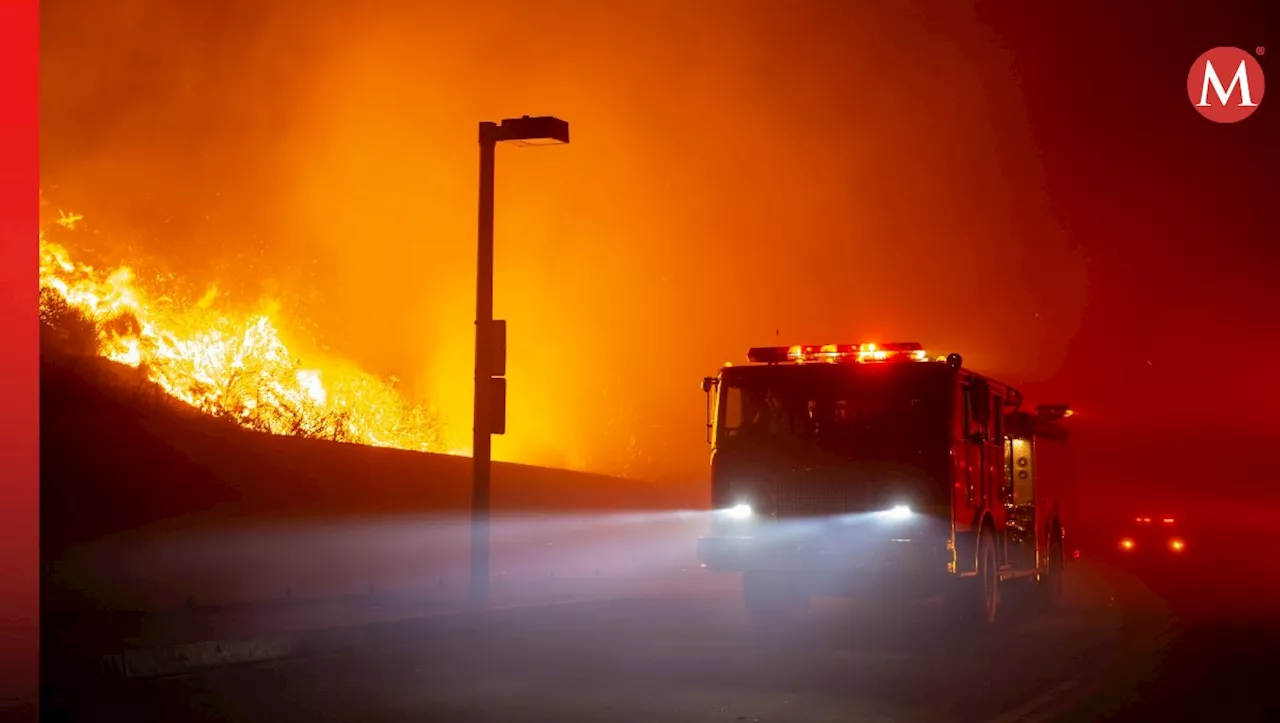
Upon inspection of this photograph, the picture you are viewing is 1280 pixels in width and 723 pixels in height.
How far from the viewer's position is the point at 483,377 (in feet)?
63.7

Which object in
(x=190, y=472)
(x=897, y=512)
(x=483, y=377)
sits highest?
(x=483, y=377)

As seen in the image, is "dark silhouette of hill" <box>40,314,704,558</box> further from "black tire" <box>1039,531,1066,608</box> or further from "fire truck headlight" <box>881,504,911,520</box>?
"fire truck headlight" <box>881,504,911,520</box>

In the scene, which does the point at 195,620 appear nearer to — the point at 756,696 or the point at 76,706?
the point at 76,706

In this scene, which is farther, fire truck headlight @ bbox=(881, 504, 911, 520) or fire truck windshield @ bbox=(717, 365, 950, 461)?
fire truck windshield @ bbox=(717, 365, 950, 461)

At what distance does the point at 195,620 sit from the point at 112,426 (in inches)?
1293

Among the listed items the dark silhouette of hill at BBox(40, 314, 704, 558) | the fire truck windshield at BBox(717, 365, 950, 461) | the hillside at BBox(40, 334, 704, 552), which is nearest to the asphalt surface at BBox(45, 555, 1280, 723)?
the fire truck windshield at BBox(717, 365, 950, 461)

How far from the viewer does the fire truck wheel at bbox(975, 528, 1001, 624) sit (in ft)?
57.0

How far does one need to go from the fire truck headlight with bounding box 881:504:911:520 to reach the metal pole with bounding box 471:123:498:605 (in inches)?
200

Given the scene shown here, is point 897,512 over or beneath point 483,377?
beneath

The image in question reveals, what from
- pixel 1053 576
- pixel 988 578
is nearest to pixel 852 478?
pixel 988 578

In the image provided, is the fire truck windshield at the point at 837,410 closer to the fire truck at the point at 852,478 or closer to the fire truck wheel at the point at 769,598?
the fire truck at the point at 852,478

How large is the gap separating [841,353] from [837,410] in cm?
93

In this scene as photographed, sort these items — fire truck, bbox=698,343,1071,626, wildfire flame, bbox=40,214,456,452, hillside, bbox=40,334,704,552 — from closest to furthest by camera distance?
fire truck, bbox=698,343,1071,626 → hillside, bbox=40,334,704,552 → wildfire flame, bbox=40,214,456,452

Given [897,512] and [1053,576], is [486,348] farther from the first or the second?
[1053,576]
